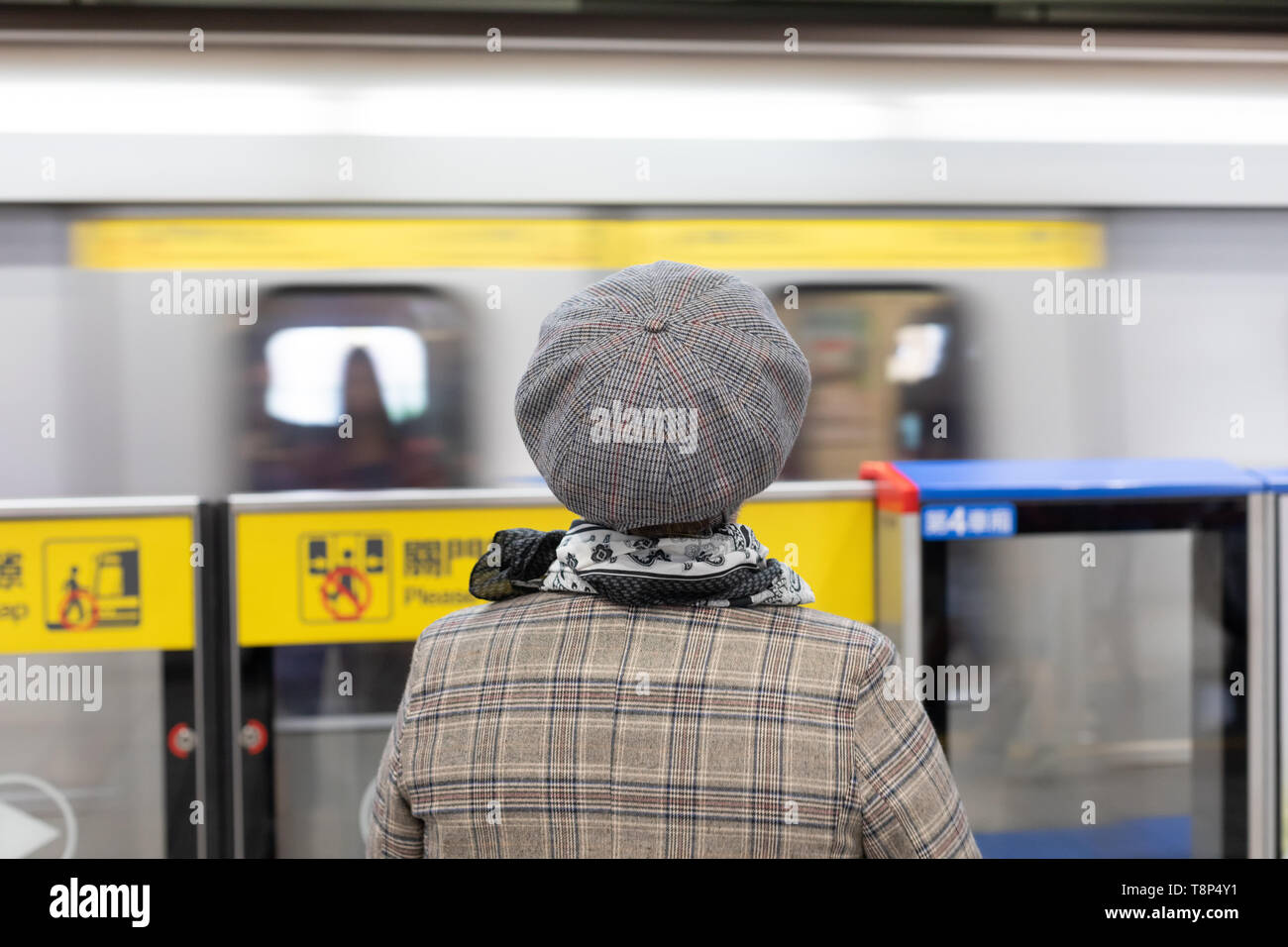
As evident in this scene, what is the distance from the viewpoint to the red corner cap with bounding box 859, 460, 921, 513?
87.0 inches

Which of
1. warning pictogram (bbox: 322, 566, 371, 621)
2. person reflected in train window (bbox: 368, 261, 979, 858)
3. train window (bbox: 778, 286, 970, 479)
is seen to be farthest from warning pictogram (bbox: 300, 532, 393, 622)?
person reflected in train window (bbox: 368, 261, 979, 858)

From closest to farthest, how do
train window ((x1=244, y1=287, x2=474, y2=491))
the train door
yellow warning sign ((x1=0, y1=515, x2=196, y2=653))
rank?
1. yellow warning sign ((x1=0, y1=515, x2=196, y2=653))
2. the train door
3. train window ((x1=244, y1=287, x2=474, y2=491))

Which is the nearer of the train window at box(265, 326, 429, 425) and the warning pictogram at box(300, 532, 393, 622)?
the warning pictogram at box(300, 532, 393, 622)

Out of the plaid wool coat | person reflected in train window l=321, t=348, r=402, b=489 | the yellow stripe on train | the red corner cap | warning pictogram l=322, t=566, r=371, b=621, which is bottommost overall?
warning pictogram l=322, t=566, r=371, b=621

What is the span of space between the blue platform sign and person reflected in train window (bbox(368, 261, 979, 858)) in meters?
1.43

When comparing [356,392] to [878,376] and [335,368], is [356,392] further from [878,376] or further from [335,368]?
[878,376]

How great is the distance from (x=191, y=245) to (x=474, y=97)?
0.87 metres

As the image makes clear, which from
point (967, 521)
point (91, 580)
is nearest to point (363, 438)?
point (91, 580)

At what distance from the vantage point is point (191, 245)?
8.07 feet

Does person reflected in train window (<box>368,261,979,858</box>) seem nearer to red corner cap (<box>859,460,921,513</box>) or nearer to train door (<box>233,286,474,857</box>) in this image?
red corner cap (<box>859,460,921,513</box>)

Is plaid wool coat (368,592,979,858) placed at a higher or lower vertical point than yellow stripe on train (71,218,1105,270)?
lower

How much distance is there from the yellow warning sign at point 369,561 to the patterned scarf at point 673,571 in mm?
1378

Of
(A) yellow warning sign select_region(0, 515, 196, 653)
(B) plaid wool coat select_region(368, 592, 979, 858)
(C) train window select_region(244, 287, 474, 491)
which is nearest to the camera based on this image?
(B) plaid wool coat select_region(368, 592, 979, 858)
